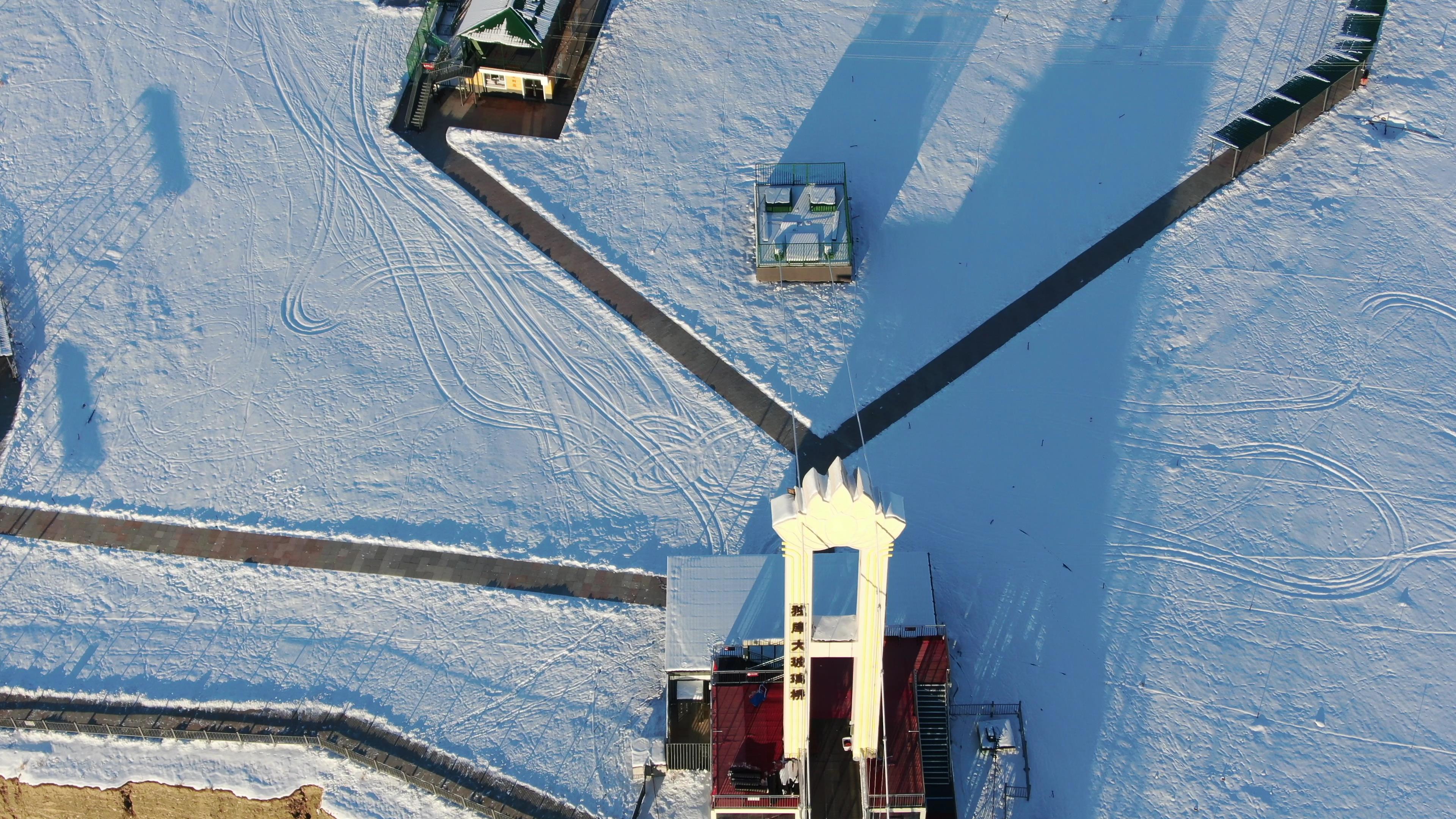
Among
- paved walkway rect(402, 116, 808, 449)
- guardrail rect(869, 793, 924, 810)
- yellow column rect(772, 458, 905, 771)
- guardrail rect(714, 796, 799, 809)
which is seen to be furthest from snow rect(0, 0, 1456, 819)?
yellow column rect(772, 458, 905, 771)

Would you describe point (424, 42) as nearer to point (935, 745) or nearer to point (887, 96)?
point (887, 96)

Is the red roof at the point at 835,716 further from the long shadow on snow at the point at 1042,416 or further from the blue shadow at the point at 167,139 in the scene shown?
the blue shadow at the point at 167,139

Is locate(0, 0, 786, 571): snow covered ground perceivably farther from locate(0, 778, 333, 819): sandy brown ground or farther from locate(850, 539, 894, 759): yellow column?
locate(0, 778, 333, 819): sandy brown ground

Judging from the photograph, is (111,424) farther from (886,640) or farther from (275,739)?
(886,640)

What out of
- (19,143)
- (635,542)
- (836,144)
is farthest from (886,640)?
(19,143)

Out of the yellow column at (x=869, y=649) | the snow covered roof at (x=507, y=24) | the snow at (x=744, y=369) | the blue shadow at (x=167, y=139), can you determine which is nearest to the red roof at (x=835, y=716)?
the yellow column at (x=869, y=649)

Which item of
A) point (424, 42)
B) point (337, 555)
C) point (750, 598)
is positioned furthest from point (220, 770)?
point (424, 42)
